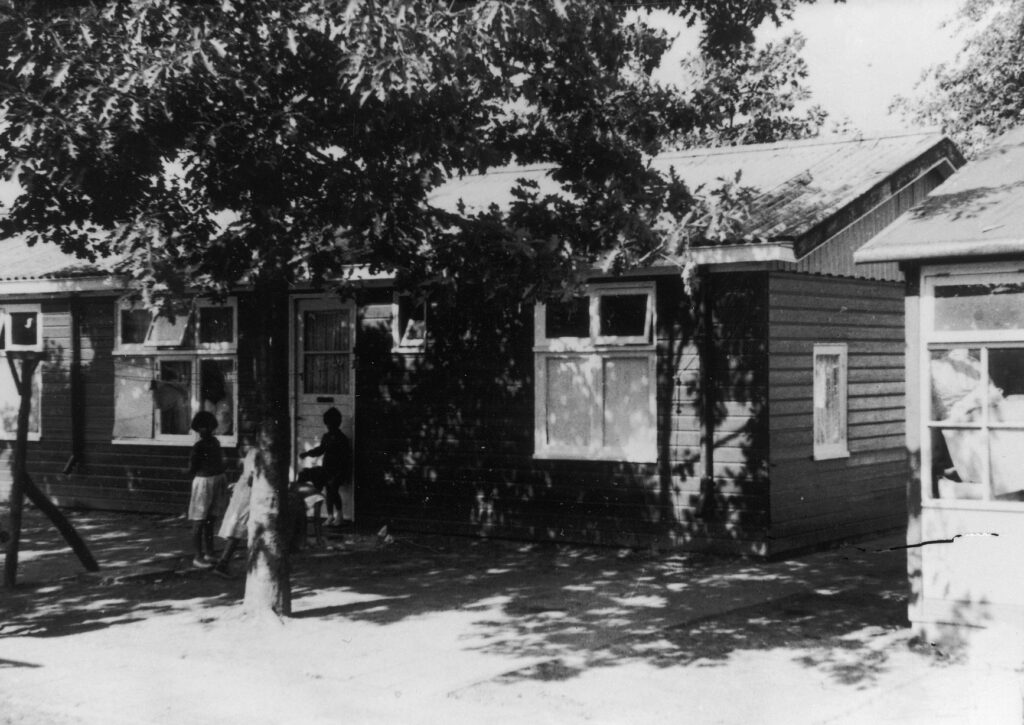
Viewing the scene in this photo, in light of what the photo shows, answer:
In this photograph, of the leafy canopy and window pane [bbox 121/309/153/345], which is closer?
the leafy canopy

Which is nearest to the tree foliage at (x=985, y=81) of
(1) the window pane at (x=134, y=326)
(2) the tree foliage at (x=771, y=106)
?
(2) the tree foliage at (x=771, y=106)

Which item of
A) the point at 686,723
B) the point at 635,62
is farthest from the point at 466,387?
the point at 686,723

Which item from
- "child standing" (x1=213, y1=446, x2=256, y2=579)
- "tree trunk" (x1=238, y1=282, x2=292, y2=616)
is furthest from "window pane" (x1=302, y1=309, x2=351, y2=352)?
"tree trunk" (x1=238, y1=282, x2=292, y2=616)

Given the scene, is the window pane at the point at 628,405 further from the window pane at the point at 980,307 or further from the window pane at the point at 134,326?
the window pane at the point at 134,326

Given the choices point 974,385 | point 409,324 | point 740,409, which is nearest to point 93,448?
point 409,324

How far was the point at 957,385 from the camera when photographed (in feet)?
29.4

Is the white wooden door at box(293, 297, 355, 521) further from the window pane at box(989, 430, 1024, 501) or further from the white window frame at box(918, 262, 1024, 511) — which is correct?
the window pane at box(989, 430, 1024, 501)

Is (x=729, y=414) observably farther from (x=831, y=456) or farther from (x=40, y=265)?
(x=40, y=265)

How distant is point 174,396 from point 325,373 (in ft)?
7.33

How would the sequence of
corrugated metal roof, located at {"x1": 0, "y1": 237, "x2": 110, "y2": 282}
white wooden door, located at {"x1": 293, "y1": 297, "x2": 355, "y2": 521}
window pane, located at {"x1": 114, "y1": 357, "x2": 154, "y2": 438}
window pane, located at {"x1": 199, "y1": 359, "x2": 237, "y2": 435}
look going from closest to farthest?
white wooden door, located at {"x1": 293, "y1": 297, "x2": 355, "y2": 521}, window pane, located at {"x1": 199, "y1": 359, "x2": 237, "y2": 435}, corrugated metal roof, located at {"x1": 0, "y1": 237, "x2": 110, "y2": 282}, window pane, located at {"x1": 114, "y1": 357, "x2": 154, "y2": 438}

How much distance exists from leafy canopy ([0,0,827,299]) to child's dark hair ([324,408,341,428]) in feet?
16.2

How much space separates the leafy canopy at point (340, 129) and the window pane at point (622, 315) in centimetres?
325

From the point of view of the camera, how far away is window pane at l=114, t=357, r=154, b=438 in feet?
55.3

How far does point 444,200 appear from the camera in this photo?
16.0 metres
